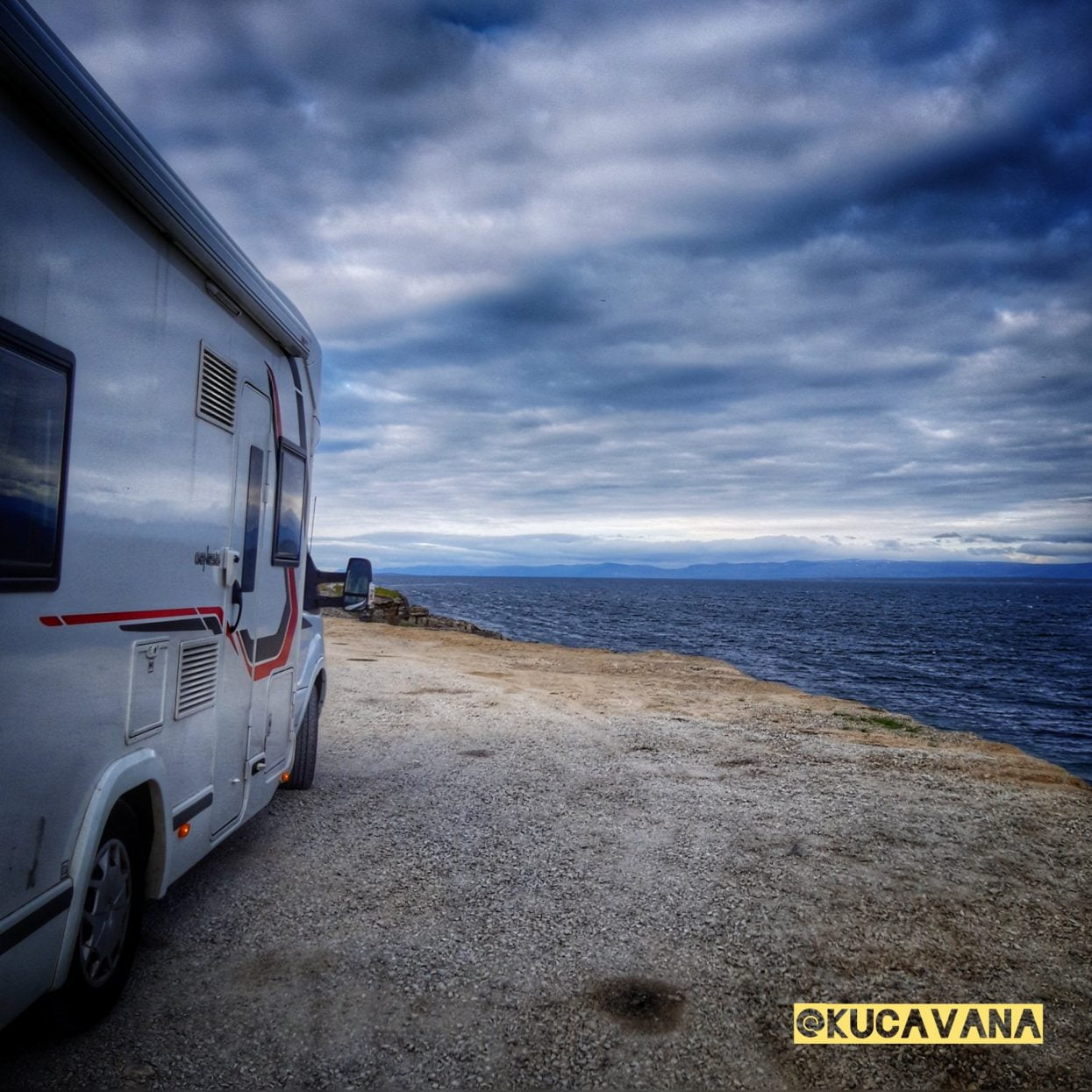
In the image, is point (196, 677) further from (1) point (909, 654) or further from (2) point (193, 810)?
(1) point (909, 654)

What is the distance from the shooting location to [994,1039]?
3.81 m

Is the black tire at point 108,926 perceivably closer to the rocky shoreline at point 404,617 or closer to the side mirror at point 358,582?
the side mirror at point 358,582

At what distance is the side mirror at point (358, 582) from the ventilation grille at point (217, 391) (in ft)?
7.03

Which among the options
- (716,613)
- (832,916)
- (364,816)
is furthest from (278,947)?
(716,613)

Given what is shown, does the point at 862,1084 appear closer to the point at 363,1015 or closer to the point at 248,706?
the point at 363,1015

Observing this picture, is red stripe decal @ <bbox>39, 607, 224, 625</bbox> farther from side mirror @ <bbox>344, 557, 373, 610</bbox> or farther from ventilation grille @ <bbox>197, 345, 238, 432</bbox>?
side mirror @ <bbox>344, 557, 373, 610</bbox>

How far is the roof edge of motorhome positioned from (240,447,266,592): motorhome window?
0.91 meters

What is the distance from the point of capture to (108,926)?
11.4 ft

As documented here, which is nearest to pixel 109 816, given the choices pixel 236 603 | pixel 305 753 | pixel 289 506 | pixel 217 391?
pixel 236 603

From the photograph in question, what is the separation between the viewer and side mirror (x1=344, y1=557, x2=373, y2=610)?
255 inches

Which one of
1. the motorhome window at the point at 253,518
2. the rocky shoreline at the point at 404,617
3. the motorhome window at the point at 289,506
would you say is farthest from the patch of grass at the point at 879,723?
the rocky shoreline at the point at 404,617

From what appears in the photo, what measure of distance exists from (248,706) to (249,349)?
7.12 ft

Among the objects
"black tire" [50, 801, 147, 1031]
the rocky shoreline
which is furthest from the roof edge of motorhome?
the rocky shoreline

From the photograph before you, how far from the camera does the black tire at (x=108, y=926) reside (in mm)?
3281
